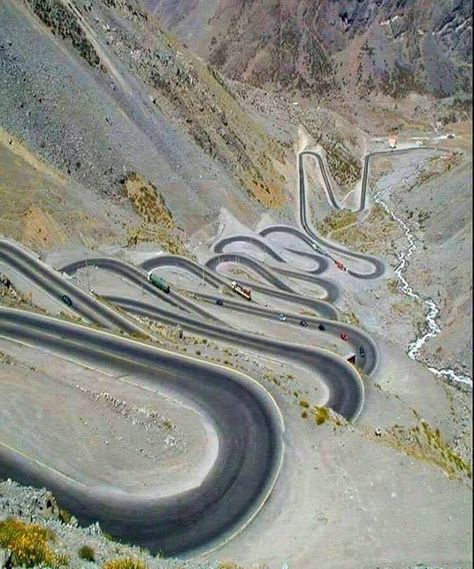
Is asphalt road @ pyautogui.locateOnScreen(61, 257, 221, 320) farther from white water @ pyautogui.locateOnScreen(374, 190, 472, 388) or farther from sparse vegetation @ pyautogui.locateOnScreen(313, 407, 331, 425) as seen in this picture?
sparse vegetation @ pyautogui.locateOnScreen(313, 407, 331, 425)

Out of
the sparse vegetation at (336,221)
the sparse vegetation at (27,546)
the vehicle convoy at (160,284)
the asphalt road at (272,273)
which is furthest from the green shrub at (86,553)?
the sparse vegetation at (336,221)

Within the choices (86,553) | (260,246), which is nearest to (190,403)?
(86,553)

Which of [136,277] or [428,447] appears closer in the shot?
[428,447]

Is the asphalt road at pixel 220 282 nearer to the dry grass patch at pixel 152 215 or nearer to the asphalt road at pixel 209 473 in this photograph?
the dry grass patch at pixel 152 215

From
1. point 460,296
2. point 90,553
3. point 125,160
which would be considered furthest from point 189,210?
point 90,553

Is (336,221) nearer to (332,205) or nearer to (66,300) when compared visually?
(332,205)

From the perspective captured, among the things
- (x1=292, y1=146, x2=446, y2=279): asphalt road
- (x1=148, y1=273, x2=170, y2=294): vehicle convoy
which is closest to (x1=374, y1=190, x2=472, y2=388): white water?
(x1=292, y1=146, x2=446, y2=279): asphalt road
